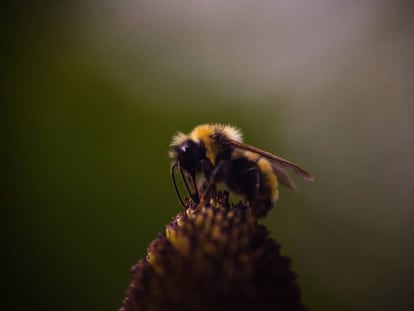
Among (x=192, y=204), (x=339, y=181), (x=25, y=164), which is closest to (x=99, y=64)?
(x=25, y=164)

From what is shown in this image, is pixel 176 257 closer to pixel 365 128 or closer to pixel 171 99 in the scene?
pixel 171 99

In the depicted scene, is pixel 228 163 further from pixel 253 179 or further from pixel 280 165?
pixel 280 165

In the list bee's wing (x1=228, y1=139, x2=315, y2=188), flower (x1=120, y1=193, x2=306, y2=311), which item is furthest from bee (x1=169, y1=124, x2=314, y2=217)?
flower (x1=120, y1=193, x2=306, y2=311)

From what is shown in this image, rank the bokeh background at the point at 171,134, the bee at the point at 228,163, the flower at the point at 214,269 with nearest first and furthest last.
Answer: the flower at the point at 214,269 → the bee at the point at 228,163 → the bokeh background at the point at 171,134

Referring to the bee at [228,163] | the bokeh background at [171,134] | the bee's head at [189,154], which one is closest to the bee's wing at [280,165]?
the bee at [228,163]

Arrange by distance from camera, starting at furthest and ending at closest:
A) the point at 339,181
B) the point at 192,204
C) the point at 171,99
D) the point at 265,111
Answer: the point at 339,181, the point at 265,111, the point at 171,99, the point at 192,204

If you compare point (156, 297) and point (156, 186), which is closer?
point (156, 297)

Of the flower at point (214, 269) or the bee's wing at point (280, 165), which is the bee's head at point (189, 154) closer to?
the bee's wing at point (280, 165)

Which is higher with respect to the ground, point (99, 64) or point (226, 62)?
point (226, 62)
